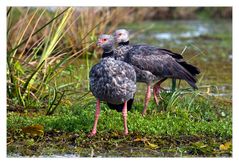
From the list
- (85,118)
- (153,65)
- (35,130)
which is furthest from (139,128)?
(153,65)

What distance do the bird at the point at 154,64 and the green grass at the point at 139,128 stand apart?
24 cm

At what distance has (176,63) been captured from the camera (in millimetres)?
6297

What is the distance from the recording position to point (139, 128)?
538 centimetres

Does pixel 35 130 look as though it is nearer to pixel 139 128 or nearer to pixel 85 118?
pixel 85 118

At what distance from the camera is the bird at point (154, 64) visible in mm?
6172

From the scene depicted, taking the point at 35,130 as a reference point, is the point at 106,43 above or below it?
above

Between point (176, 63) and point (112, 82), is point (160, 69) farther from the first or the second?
point (112, 82)

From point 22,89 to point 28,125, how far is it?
714 millimetres

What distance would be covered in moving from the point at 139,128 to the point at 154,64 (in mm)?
1048

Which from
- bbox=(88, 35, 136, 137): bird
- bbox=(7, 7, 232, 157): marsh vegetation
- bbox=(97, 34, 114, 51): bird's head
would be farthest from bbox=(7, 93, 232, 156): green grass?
bbox=(97, 34, 114, 51): bird's head

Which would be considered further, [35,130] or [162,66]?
[162,66]

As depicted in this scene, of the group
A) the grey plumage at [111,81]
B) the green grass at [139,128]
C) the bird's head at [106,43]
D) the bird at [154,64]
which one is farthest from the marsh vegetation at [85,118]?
the bird's head at [106,43]
